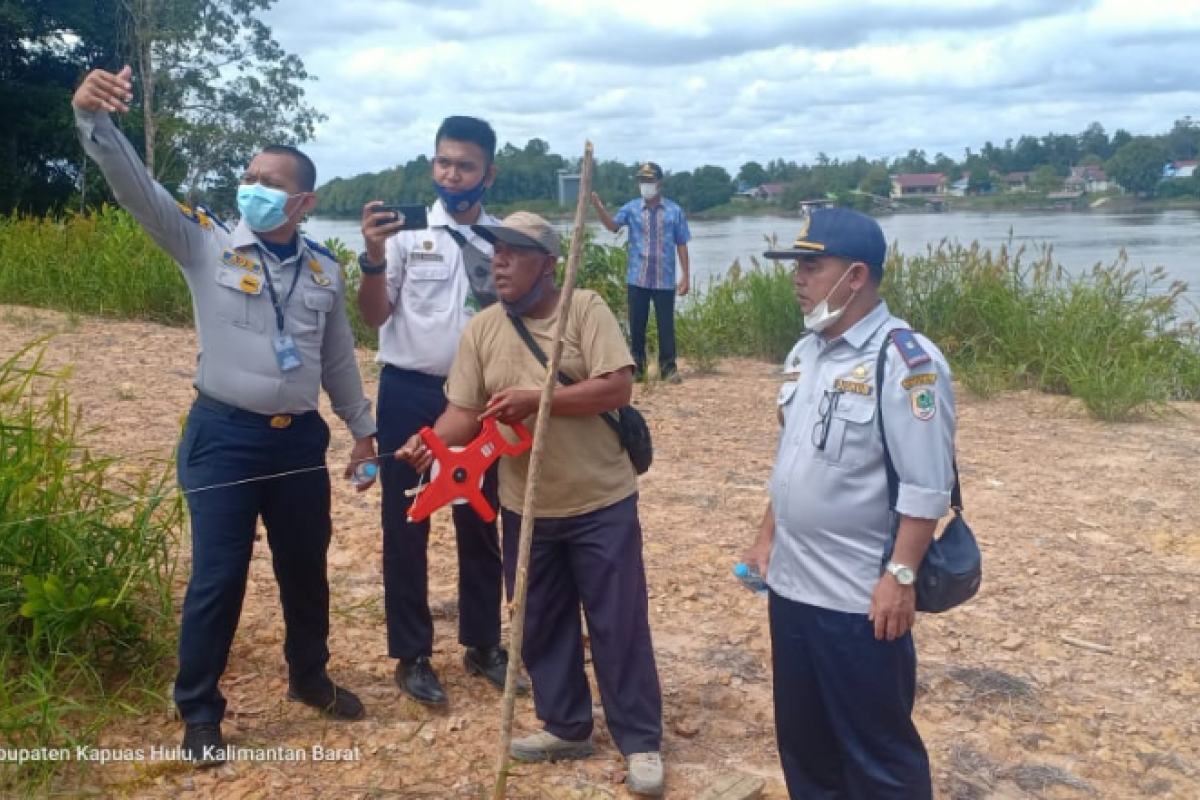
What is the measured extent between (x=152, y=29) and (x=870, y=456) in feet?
84.8

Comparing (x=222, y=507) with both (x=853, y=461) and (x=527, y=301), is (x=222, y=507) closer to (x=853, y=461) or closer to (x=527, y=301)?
(x=527, y=301)

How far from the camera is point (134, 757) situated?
3082mm

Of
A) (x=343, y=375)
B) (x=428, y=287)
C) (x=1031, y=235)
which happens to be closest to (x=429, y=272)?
(x=428, y=287)

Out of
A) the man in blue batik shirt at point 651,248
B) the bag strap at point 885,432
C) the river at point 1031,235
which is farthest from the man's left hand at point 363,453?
the man in blue batik shirt at point 651,248

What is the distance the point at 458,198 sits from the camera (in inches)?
140

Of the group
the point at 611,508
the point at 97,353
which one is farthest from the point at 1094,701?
the point at 97,353

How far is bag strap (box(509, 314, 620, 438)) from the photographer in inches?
121

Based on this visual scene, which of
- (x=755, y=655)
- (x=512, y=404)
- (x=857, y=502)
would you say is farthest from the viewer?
(x=755, y=655)

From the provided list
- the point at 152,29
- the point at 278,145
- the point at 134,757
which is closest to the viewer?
the point at 134,757

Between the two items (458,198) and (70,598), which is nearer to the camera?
(70,598)

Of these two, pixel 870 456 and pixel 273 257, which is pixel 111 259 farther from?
pixel 870 456

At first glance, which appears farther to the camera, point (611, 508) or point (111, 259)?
point (111, 259)

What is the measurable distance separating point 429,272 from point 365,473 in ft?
2.14

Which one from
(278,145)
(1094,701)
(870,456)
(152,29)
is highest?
(152,29)
